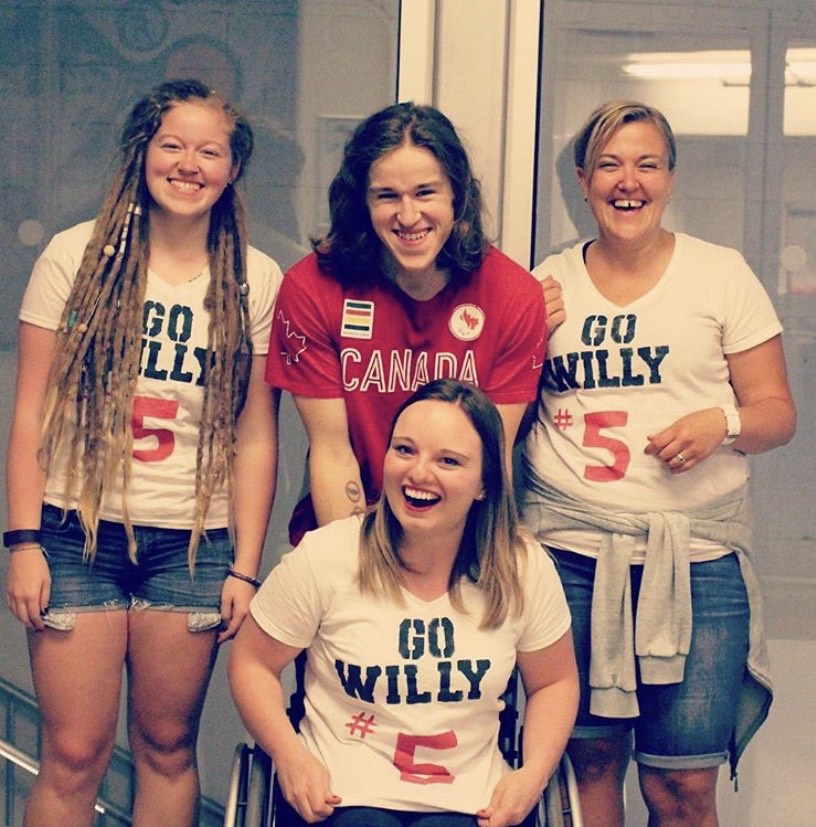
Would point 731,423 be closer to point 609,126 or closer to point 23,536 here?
point 609,126

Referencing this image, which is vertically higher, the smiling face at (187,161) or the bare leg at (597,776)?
the smiling face at (187,161)

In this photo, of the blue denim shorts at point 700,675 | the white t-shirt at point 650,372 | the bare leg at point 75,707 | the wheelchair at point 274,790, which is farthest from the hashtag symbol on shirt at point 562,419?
the bare leg at point 75,707

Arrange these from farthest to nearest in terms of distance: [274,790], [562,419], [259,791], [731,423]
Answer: [562,419] → [731,423] → [274,790] → [259,791]

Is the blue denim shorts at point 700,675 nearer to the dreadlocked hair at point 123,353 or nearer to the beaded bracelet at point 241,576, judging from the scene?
the beaded bracelet at point 241,576

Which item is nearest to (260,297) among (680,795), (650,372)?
(650,372)

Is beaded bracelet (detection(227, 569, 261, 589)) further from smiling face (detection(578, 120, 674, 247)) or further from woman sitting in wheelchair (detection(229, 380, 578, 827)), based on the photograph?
smiling face (detection(578, 120, 674, 247))

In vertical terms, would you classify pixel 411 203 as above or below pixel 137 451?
above

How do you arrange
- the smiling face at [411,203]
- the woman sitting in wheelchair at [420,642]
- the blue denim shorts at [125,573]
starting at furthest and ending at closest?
the blue denim shorts at [125,573] → the smiling face at [411,203] → the woman sitting in wheelchair at [420,642]

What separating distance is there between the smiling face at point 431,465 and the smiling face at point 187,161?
582mm

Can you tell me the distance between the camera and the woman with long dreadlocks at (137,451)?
2395 mm

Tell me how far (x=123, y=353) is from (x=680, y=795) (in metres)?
1.27

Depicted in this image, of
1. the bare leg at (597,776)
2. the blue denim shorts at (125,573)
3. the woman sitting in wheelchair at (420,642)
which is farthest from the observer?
the bare leg at (597,776)

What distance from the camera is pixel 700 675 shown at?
2389 mm

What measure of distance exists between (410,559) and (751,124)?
136 cm
